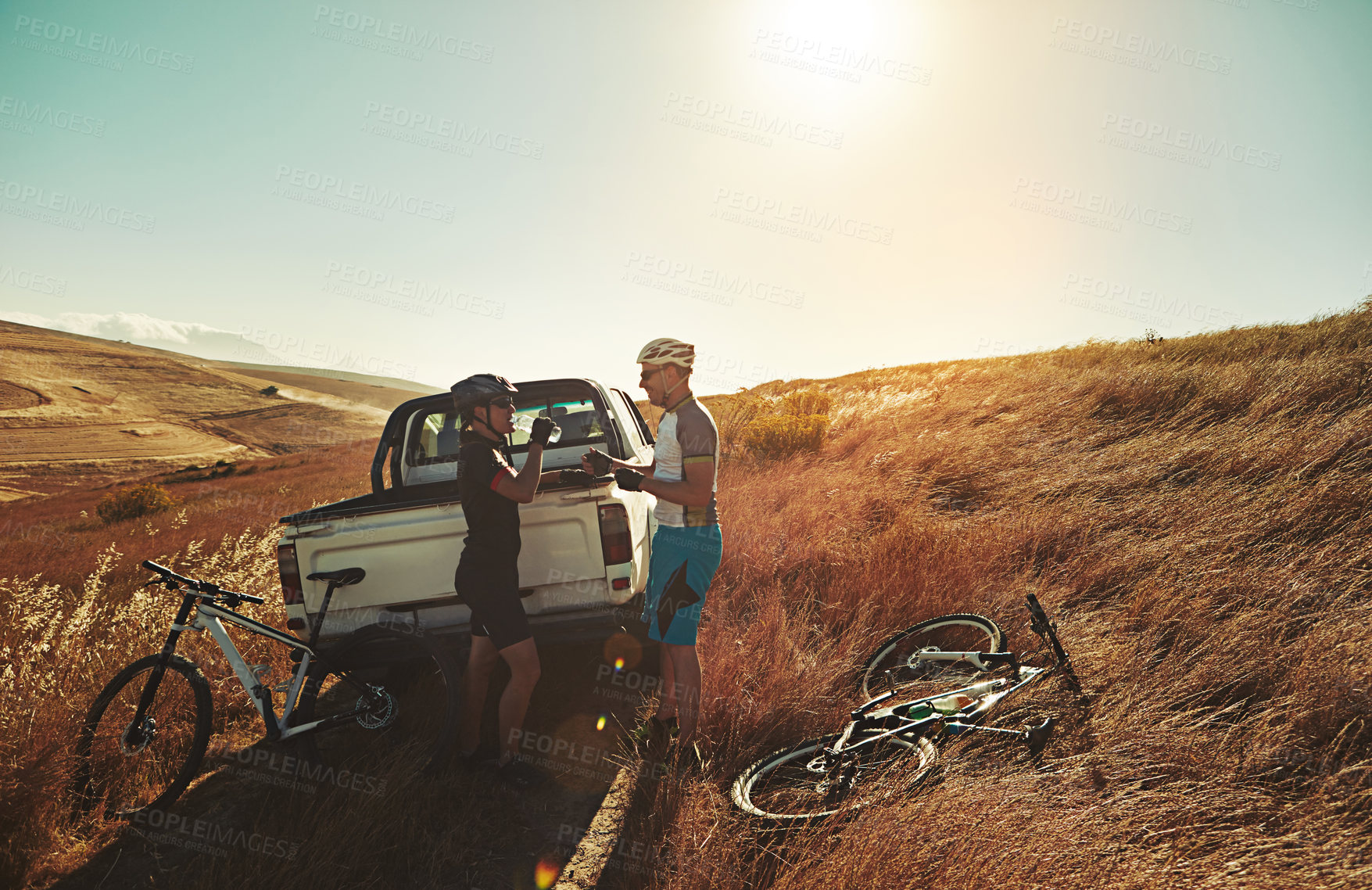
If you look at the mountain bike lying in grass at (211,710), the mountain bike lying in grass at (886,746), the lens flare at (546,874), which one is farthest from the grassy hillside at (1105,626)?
the mountain bike lying in grass at (211,710)

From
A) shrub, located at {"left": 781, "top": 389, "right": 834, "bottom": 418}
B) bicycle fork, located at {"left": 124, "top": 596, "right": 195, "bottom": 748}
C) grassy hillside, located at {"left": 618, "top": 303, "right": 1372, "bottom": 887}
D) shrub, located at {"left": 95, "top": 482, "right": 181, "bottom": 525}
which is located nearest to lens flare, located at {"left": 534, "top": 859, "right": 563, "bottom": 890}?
grassy hillside, located at {"left": 618, "top": 303, "right": 1372, "bottom": 887}

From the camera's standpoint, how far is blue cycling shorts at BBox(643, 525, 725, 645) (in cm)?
285

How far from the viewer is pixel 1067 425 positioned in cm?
798

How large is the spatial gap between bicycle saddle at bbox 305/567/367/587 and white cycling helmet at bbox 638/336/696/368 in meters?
2.10

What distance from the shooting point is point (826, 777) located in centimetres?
262

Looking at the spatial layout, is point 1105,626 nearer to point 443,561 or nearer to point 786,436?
point 443,561

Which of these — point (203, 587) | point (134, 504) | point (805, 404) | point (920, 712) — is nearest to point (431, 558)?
point (203, 587)

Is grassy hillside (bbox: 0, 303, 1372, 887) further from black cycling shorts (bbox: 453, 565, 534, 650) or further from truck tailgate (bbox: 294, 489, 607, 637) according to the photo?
truck tailgate (bbox: 294, 489, 607, 637)

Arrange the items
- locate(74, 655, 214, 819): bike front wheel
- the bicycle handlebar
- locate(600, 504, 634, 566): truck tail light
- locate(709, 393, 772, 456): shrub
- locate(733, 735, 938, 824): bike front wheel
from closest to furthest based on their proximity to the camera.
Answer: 1. locate(733, 735, 938, 824): bike front wheel
2. locate(74, 655, 214, 819): bike front wheel
3. the bicycle handlebar
4. locate(600, 504, 634, 566): truck tail light
5. locate(709, 393, 772, 456): shrub

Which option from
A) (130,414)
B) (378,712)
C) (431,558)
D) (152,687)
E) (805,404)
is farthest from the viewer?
(130,414)

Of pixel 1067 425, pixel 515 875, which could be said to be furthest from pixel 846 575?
pixel 1067 425

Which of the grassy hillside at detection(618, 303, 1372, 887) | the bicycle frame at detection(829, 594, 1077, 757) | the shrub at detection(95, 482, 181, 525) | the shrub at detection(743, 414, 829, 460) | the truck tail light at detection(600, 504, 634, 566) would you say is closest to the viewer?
the grassy hillside at detection(618, 303, 1372, 887)

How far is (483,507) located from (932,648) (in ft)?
8.73

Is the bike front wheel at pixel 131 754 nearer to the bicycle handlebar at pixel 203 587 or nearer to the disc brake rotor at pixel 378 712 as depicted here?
the bicycle handlebar at pixel 203 587
